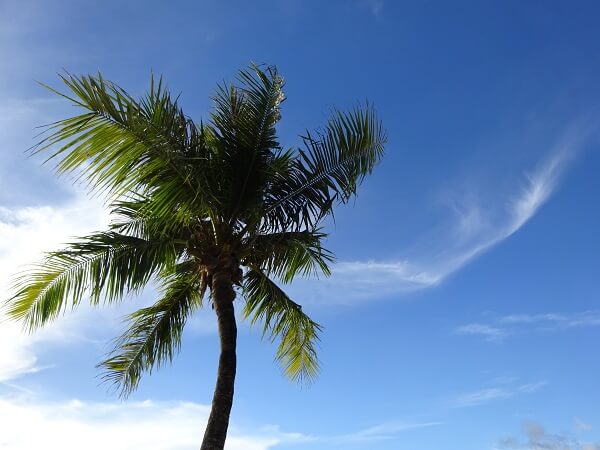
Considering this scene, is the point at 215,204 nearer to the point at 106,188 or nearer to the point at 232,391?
the point at 106,188

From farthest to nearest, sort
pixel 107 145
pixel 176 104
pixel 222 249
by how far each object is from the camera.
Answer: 1. pixel 222 249
2. pixel 176 104
3. pixel 107 145

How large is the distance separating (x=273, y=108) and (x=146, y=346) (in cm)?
512

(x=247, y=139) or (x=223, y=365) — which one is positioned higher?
(x=247, y=139)

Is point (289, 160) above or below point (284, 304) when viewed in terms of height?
above

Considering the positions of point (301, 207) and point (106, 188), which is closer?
point (106, 188)

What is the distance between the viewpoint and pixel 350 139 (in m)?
10.3

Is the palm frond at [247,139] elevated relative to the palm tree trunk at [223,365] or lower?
elevated

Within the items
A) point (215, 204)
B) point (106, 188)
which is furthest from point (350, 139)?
point (106, 188)

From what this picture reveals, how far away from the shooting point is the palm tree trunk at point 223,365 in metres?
8.37

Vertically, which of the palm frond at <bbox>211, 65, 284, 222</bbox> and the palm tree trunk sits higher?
the palm frond at <bbox>211, 65, 284, 222</bbox>

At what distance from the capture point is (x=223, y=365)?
8.95 meters

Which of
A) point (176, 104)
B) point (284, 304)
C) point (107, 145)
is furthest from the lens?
point (284, 304)

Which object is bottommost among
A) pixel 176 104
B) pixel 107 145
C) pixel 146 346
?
pixel 146 346

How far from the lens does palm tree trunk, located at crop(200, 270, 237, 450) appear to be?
8.37 meters
